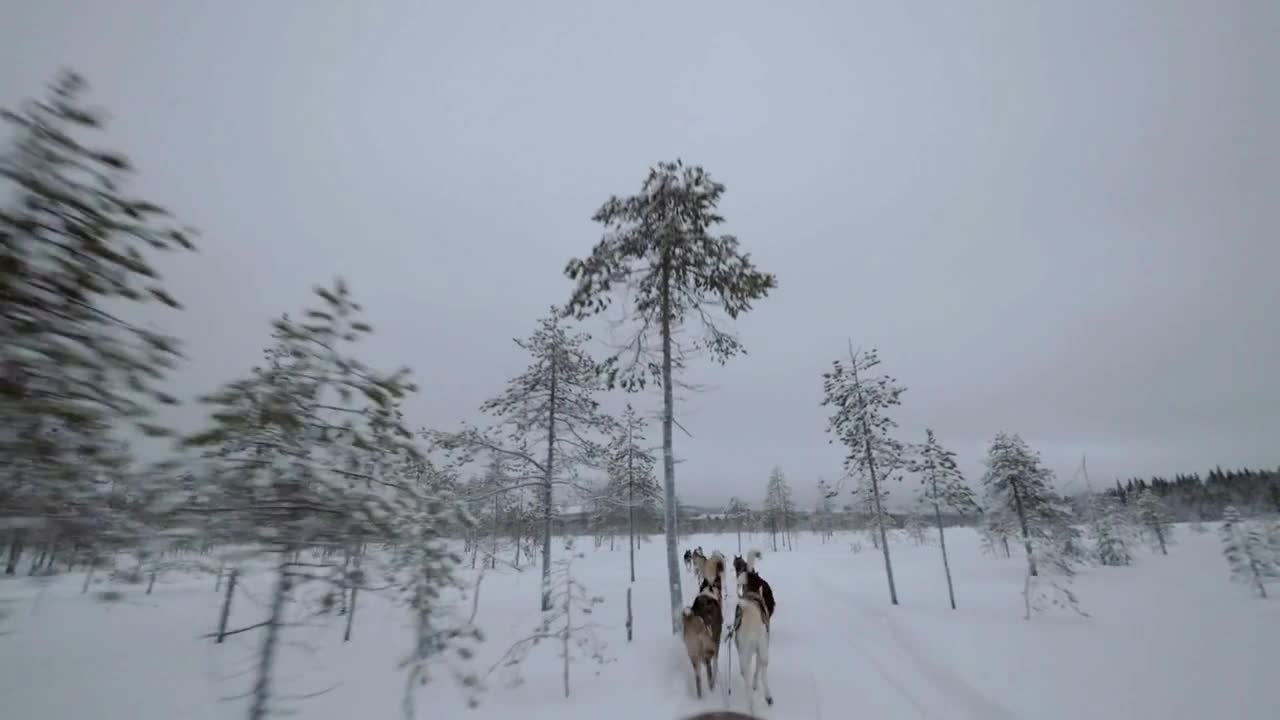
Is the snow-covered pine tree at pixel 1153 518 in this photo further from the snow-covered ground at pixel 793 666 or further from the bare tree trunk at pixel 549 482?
the bare tree trunk at pixel 549 482

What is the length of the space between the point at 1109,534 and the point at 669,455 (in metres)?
45.3

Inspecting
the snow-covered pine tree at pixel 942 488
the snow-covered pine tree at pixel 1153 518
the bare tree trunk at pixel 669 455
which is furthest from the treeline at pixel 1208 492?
the bare tree trunk at pixel 669 455

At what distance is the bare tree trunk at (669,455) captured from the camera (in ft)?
40.8

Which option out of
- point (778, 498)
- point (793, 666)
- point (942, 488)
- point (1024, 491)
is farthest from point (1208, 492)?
point (793, 666)

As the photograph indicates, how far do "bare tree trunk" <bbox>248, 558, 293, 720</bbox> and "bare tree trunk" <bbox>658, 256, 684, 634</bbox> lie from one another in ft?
32.4

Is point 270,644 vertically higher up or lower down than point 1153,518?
higher up

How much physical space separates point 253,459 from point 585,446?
46.9 ft

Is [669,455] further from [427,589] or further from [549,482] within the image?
[427,589]

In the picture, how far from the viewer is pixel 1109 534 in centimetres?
3628

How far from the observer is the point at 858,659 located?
11250 mm

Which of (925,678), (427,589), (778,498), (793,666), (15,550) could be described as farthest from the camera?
(778,498)

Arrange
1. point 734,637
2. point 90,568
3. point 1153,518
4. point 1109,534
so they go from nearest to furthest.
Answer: point 90,568, point 734,637, point 1109,534, point 1153,518

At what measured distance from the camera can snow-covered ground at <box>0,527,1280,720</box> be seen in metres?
8.70

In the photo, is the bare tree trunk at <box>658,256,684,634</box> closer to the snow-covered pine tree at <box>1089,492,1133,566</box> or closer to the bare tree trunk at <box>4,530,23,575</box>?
the bare tree trunk at <box>4,530,23,575</box>
